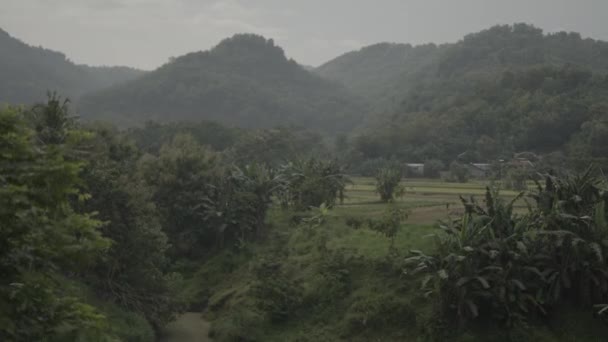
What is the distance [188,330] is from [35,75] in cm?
10481

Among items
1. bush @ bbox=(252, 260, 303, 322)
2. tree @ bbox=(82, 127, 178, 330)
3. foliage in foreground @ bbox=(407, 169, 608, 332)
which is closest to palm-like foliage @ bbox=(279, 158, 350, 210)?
bush @ bbox=(252, 260, 303, 322)

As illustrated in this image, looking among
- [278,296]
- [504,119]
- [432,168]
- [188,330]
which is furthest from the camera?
[504,119]

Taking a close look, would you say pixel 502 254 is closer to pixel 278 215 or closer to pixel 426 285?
pixel 426 285

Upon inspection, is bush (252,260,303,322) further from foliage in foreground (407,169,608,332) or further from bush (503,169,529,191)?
bush (503,169,529,191)

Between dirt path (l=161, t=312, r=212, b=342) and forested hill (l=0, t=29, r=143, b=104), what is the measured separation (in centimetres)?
Answer: 6734

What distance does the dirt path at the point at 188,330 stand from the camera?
26.3 m

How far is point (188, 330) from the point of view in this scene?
2759 centimetres

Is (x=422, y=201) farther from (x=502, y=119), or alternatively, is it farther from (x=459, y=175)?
(x=502, y=119)

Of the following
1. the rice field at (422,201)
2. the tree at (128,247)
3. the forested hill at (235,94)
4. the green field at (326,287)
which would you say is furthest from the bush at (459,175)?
the forested hill at (235,94)

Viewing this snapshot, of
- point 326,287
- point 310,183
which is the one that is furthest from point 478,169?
point 326,287

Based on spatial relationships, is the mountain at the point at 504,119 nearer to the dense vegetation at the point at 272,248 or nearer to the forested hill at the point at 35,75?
the dense vegetation at the point at 272,248

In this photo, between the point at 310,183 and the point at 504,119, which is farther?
the point at 504,119

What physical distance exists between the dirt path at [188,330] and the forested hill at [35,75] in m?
67.3

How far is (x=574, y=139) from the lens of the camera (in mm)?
66938
